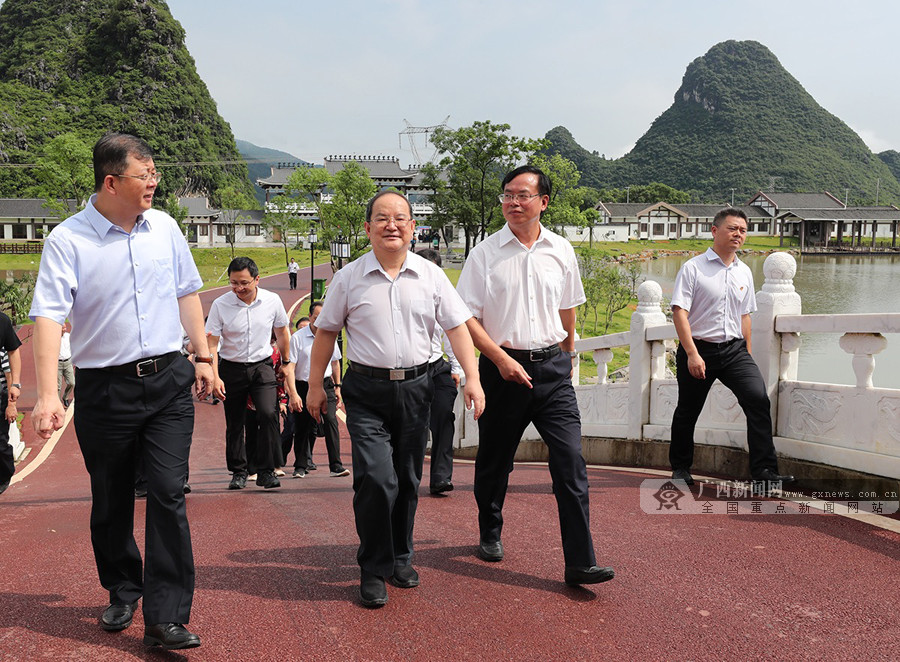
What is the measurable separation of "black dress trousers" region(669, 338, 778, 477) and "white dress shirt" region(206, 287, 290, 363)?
10.2 feet

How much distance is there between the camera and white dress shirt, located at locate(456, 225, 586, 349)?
3758mm

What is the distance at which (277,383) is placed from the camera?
6.30 meters

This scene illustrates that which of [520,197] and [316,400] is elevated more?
[520,197]

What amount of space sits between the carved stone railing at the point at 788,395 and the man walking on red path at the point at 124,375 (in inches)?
165

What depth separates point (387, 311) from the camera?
3.43m

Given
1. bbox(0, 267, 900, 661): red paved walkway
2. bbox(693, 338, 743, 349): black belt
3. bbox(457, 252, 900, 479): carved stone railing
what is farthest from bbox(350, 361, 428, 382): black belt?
bbox(457, 252, 900, 479): carved stone railing

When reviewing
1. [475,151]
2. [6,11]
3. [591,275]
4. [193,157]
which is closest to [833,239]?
[591,275]

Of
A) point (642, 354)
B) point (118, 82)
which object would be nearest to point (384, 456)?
point (642, 354)

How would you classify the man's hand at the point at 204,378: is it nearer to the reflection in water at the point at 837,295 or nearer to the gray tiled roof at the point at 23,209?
the reflection in water at the point at 837,295

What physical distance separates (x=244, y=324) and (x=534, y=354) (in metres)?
3.02

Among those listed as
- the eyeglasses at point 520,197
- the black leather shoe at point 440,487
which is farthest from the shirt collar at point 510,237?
the black leather shoe at point 440,487

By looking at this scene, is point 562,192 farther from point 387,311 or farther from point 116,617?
point 116,617

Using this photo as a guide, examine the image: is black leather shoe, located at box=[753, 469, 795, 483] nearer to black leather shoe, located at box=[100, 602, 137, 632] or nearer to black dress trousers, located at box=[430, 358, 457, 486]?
black dress trousers, located at box=[430, 358, 457, 486]

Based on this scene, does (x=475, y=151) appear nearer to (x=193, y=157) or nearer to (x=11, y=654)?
(x=11, y=654)
